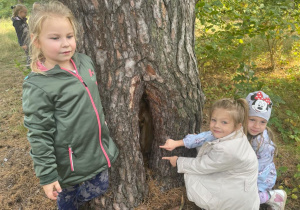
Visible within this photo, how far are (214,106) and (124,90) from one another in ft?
2.91

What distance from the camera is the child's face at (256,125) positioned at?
2.52 meters

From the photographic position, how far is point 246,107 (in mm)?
2289

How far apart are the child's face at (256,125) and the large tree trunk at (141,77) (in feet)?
1.79

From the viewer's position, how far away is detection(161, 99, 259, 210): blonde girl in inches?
87.2

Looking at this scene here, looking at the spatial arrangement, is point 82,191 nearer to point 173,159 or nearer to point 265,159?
point 173,159

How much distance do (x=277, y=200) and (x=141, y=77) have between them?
2040 millimetres

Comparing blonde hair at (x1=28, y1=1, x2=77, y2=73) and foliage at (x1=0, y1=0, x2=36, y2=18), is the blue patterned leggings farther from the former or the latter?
foliage at (x1=0, y1=0, x2=36, y2=18)

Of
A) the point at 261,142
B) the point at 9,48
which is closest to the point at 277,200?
the point at 261,142

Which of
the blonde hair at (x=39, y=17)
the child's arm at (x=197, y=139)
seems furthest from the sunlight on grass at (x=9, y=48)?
the child's arm at (x=197, y=139)

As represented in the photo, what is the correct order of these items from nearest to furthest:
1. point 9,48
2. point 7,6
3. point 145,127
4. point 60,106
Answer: point 60,106
point 145,127
point 9,48
point 7,6

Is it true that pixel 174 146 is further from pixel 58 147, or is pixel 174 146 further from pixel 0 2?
pixel 0 2

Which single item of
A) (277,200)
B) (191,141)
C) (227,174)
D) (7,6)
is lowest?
(277,200)

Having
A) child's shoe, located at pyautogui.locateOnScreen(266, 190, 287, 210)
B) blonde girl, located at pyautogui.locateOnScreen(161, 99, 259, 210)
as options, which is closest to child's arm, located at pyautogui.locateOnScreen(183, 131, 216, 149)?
blonde girl, located at pyautogui.locateOnScreen(161, 99, 259, 210)

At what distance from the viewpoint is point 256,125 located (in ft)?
8.30
